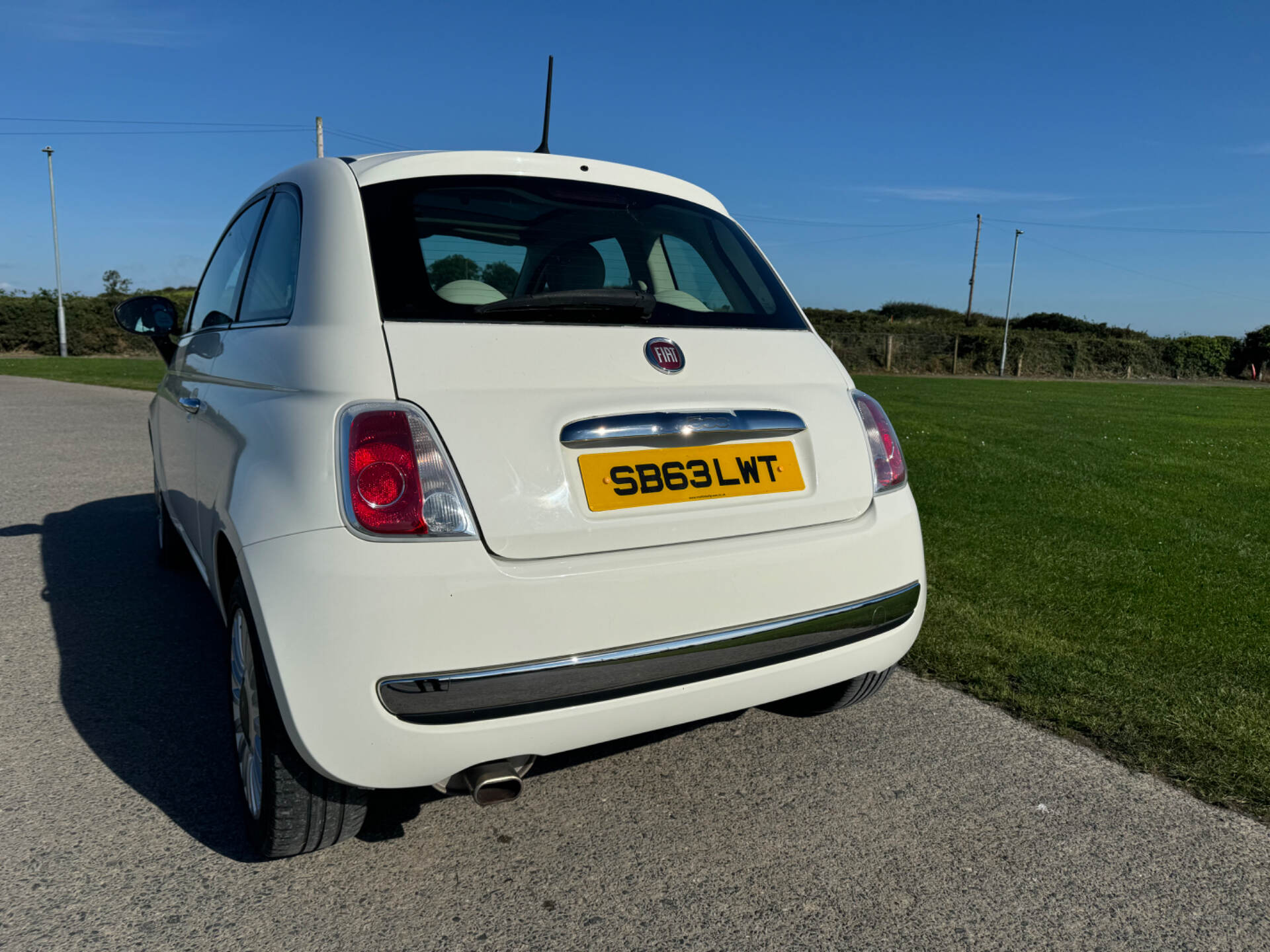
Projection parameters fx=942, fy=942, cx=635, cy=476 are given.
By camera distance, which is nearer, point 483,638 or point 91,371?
point 483,638

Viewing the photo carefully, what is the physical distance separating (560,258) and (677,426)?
0.76 m

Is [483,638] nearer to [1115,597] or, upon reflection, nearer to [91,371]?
[1115,597]

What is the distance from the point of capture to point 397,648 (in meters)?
1.92

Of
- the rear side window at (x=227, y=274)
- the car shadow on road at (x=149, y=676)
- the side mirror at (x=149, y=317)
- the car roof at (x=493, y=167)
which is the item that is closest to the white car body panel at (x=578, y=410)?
the car roof at (x=493, y=167)

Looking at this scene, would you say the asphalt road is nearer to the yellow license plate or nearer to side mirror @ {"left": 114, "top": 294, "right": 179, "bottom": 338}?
the yellow license plate

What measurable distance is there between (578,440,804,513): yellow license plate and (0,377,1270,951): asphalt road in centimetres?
94

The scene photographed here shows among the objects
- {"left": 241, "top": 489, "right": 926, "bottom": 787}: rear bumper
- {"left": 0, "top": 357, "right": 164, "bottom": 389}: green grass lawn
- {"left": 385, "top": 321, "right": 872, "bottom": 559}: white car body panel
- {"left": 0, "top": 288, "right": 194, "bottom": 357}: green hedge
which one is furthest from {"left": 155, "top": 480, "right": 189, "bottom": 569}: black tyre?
{"left": 0, "top": 288, "right": 194, "bottom": 357}: green hedge

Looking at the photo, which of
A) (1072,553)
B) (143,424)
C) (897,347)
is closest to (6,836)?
(1072,553)

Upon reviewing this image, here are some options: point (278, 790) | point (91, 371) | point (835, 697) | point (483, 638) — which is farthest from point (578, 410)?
point (91, 371)

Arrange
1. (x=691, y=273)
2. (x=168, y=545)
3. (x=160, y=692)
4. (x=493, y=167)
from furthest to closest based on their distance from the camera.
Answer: (x=168, y=545), (x=160, y=692), (x=691, y=273), (x=493, y=167)

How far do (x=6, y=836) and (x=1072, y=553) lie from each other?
17.7 feet

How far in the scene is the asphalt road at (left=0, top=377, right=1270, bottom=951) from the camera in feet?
6.93

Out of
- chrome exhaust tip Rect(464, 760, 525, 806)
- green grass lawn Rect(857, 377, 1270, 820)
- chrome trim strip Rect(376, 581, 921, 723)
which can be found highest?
chrome trim strip Rect(376, 581, 921, 723)

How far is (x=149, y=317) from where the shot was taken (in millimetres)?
4199
